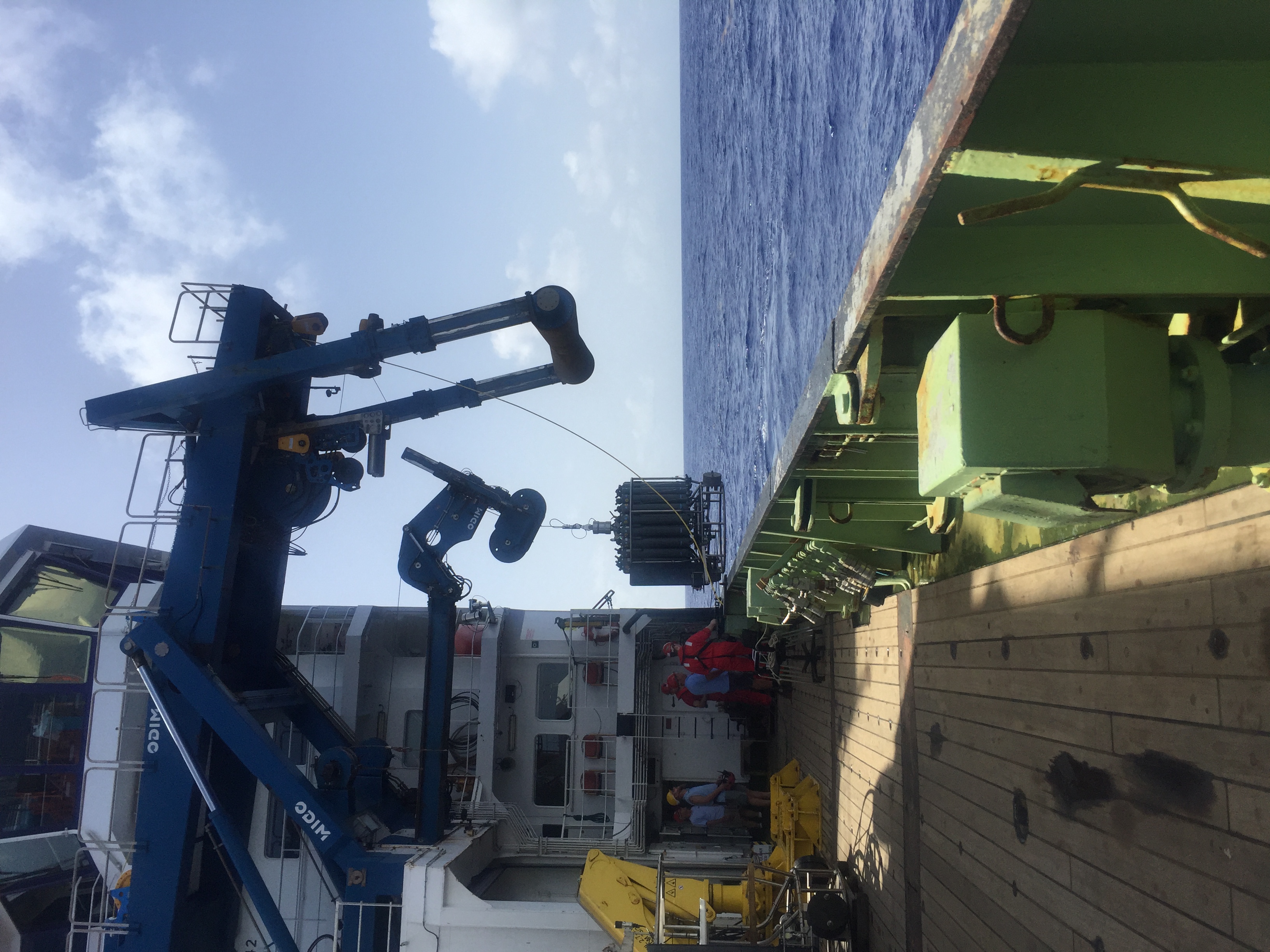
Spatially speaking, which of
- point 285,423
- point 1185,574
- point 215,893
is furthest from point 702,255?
point 1185,574

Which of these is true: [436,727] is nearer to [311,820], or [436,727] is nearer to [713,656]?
[311,820]

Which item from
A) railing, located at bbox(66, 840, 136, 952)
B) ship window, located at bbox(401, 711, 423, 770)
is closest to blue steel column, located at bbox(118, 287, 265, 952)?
railing, located at bbox(66, 840, 136, 952)

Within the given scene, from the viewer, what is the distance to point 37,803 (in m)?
7.33

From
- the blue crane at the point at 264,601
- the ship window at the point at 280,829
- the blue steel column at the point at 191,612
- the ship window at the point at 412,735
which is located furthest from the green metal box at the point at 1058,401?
the ship window at the point at 412,735

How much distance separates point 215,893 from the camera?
7.00 metres

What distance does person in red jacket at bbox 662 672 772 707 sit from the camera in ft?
28.5

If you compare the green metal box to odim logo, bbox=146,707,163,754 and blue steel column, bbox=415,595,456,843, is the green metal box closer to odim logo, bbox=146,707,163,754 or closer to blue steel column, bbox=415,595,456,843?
blue steel column, bbox=415,595,456,843

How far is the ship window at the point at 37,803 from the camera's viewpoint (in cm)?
706

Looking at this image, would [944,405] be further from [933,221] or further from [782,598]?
[782,598]

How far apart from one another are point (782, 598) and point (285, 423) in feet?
16.6

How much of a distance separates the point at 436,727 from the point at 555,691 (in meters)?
2.56

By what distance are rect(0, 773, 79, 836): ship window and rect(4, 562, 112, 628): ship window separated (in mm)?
1469

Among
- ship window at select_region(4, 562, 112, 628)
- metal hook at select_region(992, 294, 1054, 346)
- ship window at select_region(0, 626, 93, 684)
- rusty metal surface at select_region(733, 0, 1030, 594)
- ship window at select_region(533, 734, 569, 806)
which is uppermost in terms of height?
rusty metal surface at select_region(733, 0, 1030, 594)

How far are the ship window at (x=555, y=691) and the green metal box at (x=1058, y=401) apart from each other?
28.2 ft
